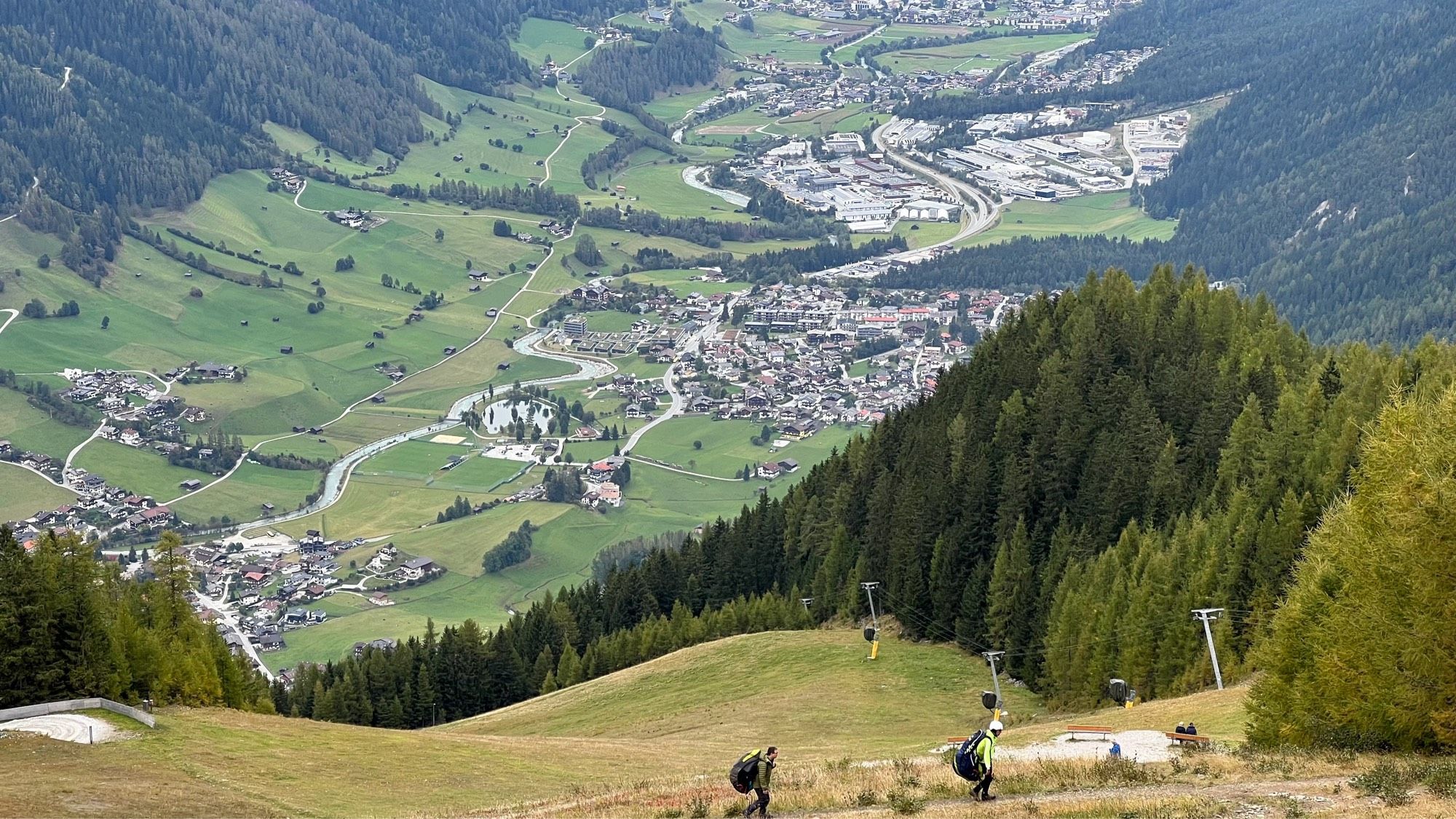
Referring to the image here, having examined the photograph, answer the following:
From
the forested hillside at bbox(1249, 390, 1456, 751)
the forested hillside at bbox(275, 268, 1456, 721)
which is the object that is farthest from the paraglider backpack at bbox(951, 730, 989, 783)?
the forested hillside at bbox(275, 268, 1456, 721)

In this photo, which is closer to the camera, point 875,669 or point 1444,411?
point 1444,411

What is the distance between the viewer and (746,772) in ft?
139

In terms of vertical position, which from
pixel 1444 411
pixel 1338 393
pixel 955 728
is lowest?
pixel 955 728

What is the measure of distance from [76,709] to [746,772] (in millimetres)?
34589

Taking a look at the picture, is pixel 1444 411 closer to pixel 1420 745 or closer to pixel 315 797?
pixel 1420 745

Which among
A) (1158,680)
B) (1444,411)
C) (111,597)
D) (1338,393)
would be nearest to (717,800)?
(1444,411)

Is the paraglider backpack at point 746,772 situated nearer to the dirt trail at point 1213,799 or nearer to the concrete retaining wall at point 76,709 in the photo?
the dirt trail at point 1213,799

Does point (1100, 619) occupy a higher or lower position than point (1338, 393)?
lower

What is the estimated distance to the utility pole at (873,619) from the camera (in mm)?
97269

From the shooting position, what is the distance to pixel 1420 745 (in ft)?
156

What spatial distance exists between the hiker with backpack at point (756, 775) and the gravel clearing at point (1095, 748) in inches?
509

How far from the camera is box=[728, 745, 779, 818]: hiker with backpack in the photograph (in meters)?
42.3

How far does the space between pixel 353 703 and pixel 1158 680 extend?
64.2 metres

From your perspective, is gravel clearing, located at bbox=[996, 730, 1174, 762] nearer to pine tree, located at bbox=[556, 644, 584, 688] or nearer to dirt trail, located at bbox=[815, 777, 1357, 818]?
dirt trail, located at bbox=[815, 777, 1357, 818]
